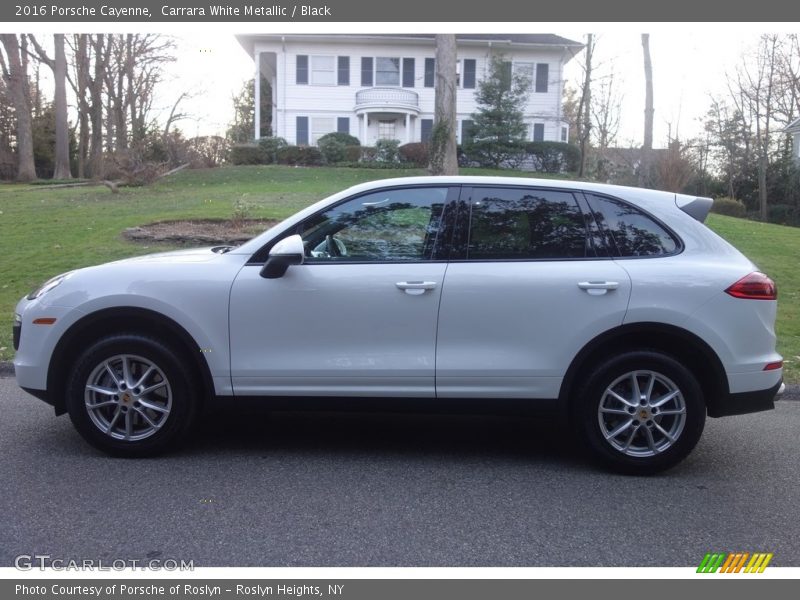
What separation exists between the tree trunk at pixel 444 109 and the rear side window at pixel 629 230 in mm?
13118

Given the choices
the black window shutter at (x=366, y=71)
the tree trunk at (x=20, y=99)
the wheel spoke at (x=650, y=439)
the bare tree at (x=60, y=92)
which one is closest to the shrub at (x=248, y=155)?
the bare tree at (x=60, y=92)

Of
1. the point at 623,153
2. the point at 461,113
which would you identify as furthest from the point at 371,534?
the point at 623,153

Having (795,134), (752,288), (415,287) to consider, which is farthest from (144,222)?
(795,134)

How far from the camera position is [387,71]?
36469mm

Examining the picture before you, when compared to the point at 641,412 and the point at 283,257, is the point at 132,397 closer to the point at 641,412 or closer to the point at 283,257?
the point at 283,257

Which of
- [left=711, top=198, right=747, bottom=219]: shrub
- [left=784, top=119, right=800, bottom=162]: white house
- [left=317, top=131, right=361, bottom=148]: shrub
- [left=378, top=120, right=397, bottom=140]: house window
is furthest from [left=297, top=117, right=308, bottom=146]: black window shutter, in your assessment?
[left=784, top=119, right=800, bottom=162]: white house

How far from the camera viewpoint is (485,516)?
13.4ft

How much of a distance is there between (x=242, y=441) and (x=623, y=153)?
118 ft

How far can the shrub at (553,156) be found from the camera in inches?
1204

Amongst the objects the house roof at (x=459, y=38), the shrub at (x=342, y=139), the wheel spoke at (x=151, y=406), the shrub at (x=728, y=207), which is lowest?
the wheel spoke at (x=151, y=406)

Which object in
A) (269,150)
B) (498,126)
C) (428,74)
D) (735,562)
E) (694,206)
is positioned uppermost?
(428,74)

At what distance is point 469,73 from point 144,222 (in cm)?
2559

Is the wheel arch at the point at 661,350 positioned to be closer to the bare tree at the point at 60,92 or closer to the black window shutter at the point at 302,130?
the bare tree at the point at 60,92

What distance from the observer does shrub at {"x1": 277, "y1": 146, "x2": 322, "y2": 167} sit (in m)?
29.5
